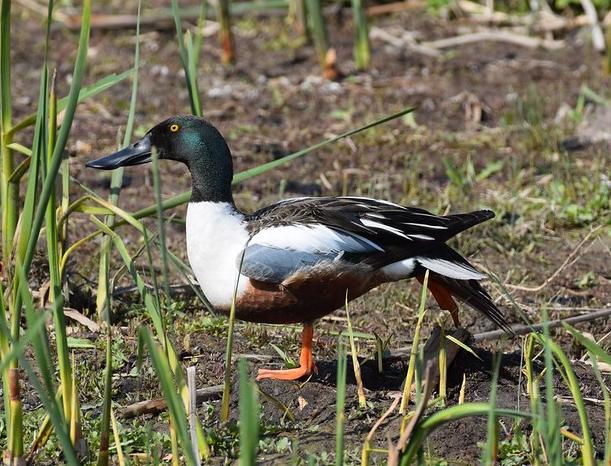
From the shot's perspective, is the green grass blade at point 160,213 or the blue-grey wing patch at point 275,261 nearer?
the green grass blade at point 160,213

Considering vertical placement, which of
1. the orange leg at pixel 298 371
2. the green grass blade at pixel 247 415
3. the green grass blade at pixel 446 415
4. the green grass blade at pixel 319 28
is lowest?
the orange leg at pixel 298 371

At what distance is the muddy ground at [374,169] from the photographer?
3883 millimetres

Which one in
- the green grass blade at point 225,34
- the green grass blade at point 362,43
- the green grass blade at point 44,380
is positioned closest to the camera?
the green grass blade at point 44,380

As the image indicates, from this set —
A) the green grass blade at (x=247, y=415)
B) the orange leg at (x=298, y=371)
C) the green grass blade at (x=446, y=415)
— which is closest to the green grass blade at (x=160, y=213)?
the green grass blade at (x=247, y=415)

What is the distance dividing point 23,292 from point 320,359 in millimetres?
1781

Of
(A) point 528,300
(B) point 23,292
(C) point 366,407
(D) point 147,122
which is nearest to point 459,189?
(A) point 528,300

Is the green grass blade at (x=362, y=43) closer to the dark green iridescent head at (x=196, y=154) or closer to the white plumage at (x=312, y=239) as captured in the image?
the dark green iridescent head at (x=196, y=154)

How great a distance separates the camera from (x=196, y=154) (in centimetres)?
416

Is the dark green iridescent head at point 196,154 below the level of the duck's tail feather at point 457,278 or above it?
above

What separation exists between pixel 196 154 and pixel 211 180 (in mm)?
116

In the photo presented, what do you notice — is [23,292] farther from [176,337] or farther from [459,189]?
[459,189]

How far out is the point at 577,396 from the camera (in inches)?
114

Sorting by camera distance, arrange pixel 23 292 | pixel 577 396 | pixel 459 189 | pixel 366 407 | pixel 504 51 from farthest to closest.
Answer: pixel 504 51, pixel 459 189, pixel 366 407, pixel 577 396, pixel 23 292

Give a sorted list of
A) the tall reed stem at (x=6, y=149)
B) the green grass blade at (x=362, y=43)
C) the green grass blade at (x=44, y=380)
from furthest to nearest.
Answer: the green grass blade at (x=362, y=43), the tall reed stem at (x=6, y=149), the green grass blade at (x=44, y=380)
